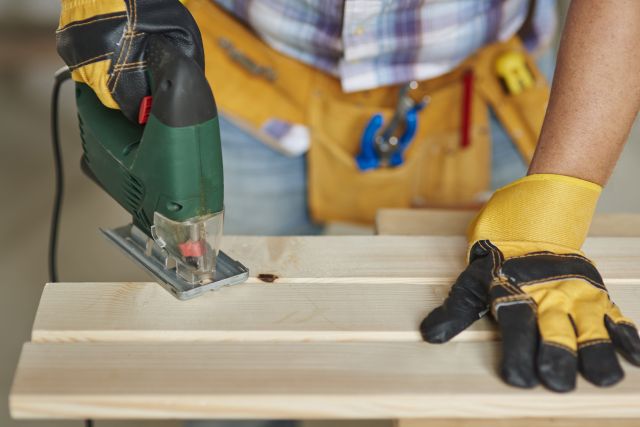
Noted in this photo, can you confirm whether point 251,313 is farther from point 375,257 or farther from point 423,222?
point 423,222

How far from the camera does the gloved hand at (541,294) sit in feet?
3.43

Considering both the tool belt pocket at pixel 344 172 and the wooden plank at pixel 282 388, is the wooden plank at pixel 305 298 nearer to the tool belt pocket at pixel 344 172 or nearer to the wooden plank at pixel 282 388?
the wooden plank at pixel 282 388

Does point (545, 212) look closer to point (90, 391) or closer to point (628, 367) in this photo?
point (628, 367)

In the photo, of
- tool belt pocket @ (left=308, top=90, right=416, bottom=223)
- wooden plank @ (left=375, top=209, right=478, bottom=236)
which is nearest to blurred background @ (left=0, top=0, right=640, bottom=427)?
tool belt pocket @ (left=308, top=90, right=416, bottom=223)

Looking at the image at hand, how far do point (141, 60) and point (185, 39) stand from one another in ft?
0.22

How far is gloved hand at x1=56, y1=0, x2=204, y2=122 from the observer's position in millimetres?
1127

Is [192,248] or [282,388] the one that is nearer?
[282,388]

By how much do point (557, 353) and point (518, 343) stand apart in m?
0.05

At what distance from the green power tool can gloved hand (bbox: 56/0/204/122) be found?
0.08ft

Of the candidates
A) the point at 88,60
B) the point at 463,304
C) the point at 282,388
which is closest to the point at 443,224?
the point at 463,304

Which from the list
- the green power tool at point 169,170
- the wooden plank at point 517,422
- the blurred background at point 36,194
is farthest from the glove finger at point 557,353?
the blurred background at point 36,194

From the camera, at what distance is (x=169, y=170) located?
42.4 inches

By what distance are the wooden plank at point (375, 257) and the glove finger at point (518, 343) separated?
0.57ft

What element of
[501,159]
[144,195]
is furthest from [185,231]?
[501,159]
